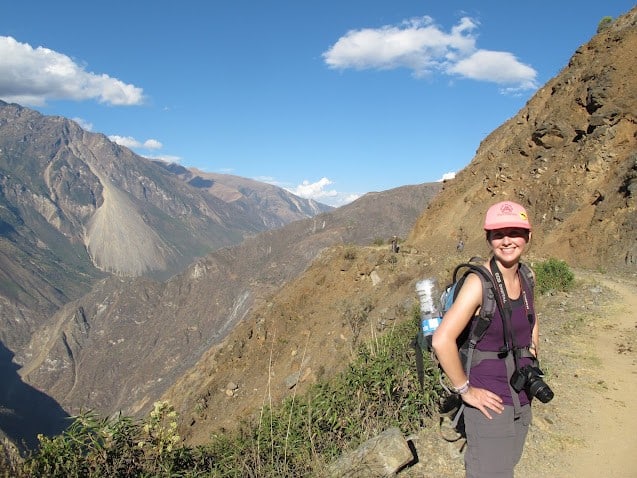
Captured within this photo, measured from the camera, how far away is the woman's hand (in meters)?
2.56

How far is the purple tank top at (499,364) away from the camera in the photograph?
255 centimetres

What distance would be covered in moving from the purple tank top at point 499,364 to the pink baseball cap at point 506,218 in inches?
16.8

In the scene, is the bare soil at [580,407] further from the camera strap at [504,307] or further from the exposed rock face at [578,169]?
the exposed rock face at [578,169]

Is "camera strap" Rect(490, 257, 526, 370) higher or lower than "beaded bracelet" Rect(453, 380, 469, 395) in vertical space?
higher

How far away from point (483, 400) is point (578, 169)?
19.6 meters

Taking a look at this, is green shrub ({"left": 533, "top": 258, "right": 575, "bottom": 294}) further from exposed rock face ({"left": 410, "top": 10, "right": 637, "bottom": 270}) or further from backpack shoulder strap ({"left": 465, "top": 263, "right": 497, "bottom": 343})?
backpack shoulder strap ({"left": 465, "top": 263, "right": 497, "bottom": 343})

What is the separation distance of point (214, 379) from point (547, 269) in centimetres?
1746

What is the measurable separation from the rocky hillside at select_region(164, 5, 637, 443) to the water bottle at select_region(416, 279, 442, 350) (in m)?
11.1

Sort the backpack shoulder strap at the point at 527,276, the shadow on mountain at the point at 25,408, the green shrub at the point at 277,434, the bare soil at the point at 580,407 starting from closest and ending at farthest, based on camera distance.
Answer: the backpack shoulder strap at the point at 527,276, the green shrub at the point at 277,434, the bare soil at the point at 580,407, the shadow on mountain at the point at 25,408

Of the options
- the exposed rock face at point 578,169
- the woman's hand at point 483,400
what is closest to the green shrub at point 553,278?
the exposed rock face at point 578,169

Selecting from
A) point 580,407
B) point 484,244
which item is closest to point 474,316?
point 580,407

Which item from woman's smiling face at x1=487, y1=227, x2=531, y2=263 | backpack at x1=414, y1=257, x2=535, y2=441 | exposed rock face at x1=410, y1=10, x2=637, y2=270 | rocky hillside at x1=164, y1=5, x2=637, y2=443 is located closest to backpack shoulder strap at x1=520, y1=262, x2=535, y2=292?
backpack at x1=414, y1=257, x2=535, y2=441

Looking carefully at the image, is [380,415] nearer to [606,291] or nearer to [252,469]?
[252,469]

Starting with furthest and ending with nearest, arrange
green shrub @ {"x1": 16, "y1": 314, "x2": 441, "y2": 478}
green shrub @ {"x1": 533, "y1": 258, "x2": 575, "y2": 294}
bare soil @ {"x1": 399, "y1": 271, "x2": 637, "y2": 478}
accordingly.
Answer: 1. green shrub @ {"x1": 533, "y1": 258, "x2": 575, "y2": 294}
2. bare soil @ {"x1": 399, "y1": 271, "x2": 637, "y2": 478}
3. green shrub @ {"x1": 16, "y1": 314, "x2": 441, "y2": 478}
